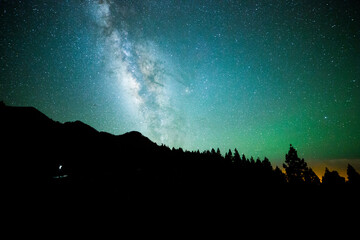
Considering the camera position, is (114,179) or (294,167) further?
(294,167)

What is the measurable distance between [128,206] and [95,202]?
129 inches

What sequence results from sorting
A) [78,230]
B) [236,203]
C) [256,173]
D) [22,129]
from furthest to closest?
[256,173] < [22,129] < [236,203] < [78,230]

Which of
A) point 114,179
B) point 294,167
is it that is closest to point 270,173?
point 294,167

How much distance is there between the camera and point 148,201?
16.0 metres

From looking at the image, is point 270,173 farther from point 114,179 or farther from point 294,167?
point 114,179

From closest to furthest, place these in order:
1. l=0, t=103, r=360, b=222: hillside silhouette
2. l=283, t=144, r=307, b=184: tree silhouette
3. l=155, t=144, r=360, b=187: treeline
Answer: l=0, t=103, r=360, b=222: hillside silhouette, l=155, t=144, r=360, b=187: treeline, l=283, t=144, r=307, b=184: tree silhouette

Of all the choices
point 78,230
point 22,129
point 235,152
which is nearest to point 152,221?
point 78,230

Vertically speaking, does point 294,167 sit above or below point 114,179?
above

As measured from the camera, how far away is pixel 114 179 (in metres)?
21.8

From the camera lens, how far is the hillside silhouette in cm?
1451

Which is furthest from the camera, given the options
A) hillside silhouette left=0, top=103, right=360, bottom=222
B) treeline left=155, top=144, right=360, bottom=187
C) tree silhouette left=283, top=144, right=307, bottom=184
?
tree silhouette left=283, top=144, right=307, bottom=184

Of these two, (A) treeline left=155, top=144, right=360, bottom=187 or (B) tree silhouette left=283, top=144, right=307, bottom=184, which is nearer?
(A) treeline left=155, top=144, right=360, bottom=187

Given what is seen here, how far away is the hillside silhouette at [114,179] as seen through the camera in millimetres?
14508

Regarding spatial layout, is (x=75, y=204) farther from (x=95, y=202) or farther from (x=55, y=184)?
(x=55, y=184)
